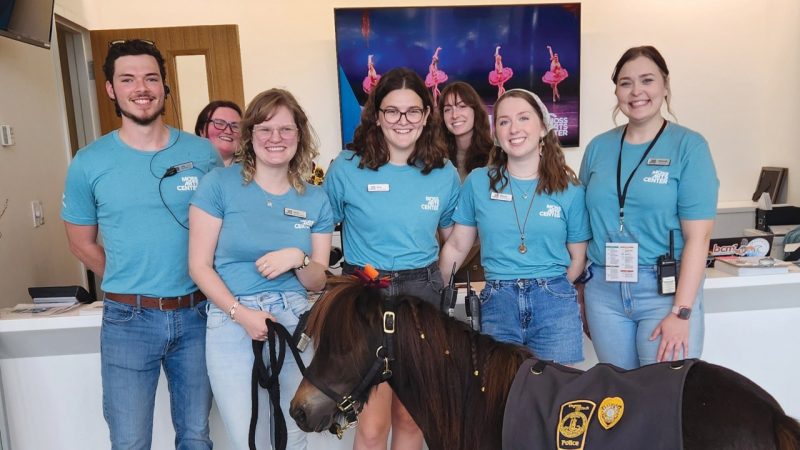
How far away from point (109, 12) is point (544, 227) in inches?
184

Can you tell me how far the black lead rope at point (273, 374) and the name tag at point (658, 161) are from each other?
133 cm

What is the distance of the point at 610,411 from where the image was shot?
4.05ft

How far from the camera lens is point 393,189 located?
6.50 feet

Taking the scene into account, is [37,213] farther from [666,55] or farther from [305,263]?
[666,55]

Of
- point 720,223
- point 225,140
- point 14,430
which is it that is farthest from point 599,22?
point 14,430

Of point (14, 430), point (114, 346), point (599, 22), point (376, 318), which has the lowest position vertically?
point (14, 430)

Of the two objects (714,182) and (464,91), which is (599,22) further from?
(714,182)

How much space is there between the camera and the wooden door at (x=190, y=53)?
4.41m

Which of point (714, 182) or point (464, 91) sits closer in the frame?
point (714, 182)

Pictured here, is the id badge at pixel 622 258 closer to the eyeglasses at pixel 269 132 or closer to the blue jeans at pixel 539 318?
the blue jeans at pixel 539 318

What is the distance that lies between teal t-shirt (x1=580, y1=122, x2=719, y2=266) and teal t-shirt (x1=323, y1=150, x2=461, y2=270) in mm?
543

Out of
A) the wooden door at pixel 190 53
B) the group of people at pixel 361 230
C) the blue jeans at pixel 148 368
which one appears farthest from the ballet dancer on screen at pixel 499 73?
the blue jeans at pixel 148 368

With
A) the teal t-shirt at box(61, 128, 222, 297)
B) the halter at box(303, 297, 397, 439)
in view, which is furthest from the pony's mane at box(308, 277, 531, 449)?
the teal t-shirt at box(61, 128, 222, 297)

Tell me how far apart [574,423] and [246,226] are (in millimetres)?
1093
